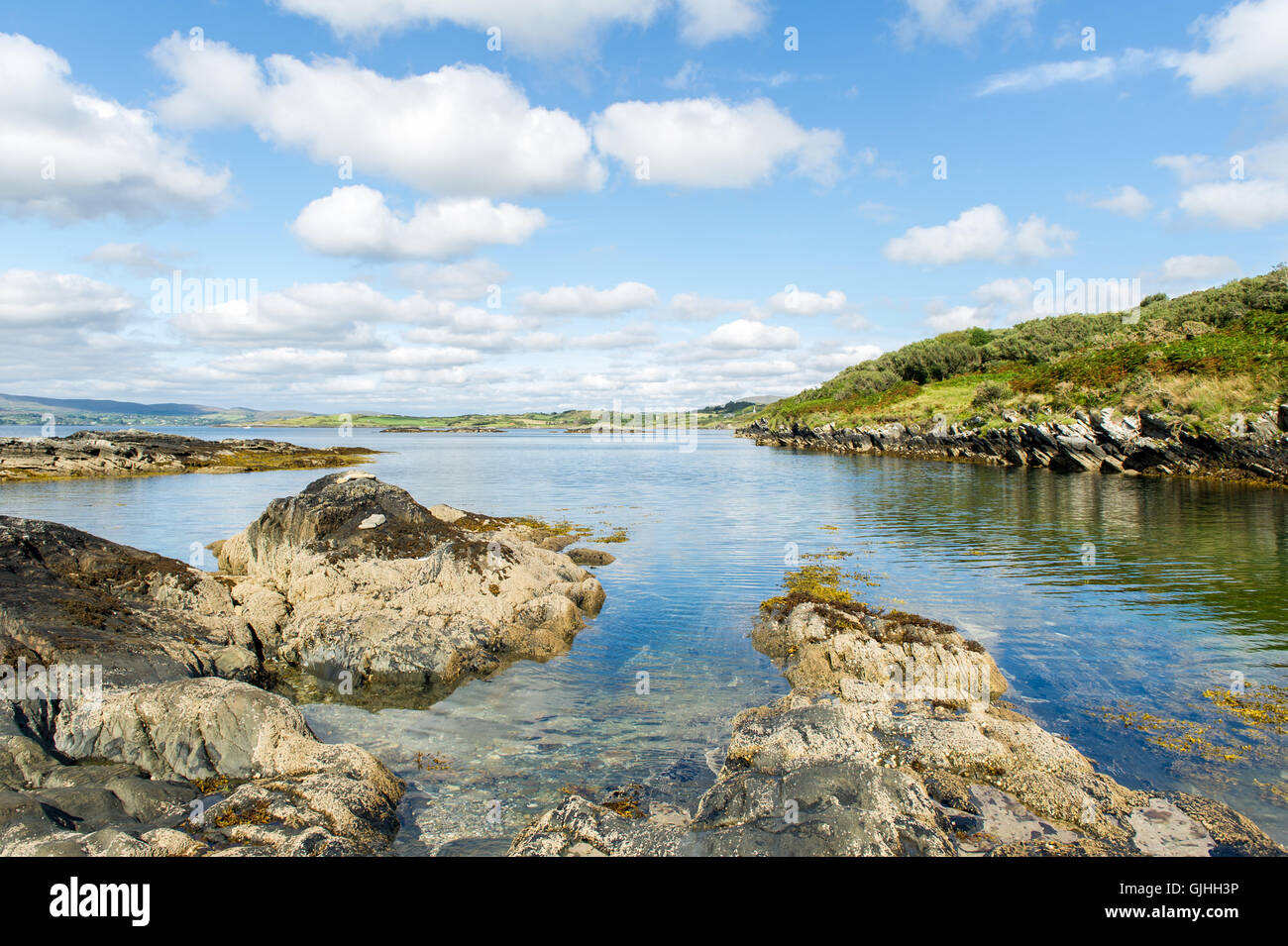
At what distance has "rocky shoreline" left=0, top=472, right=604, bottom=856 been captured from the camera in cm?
1009

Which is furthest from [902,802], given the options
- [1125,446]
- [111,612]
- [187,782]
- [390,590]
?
[1125,446]

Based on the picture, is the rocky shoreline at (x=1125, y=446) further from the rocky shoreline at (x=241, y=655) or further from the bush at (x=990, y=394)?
the rocky shoreline at (x=241, y=655)

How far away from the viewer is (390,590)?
843 inches

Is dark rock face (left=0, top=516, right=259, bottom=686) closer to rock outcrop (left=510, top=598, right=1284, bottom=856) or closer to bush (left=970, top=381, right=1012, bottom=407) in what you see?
rock outcrop (left=510, top=598, right=1284, bottom=856)

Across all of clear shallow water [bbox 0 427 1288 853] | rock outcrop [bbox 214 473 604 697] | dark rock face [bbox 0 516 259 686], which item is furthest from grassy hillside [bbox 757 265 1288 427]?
dark rock face [bbox 0 516 259 686]

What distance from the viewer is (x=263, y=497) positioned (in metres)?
60.3

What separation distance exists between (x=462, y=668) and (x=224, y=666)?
5.74 m

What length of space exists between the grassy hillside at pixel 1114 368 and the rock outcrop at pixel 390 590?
59.4 meters

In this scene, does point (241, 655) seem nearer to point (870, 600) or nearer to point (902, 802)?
point (902, 802)

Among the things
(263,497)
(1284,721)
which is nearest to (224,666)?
(1284,721)

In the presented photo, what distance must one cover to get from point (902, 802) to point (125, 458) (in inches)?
3963

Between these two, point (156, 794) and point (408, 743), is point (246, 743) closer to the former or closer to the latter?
point (156, 794)

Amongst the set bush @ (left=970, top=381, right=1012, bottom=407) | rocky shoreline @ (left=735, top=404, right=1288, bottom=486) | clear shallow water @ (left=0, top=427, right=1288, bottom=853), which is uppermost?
bush @ (left=970, top=381, right=1012, bottom=407)

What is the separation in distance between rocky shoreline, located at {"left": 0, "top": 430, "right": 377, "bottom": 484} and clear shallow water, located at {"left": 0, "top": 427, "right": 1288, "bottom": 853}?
102ft
